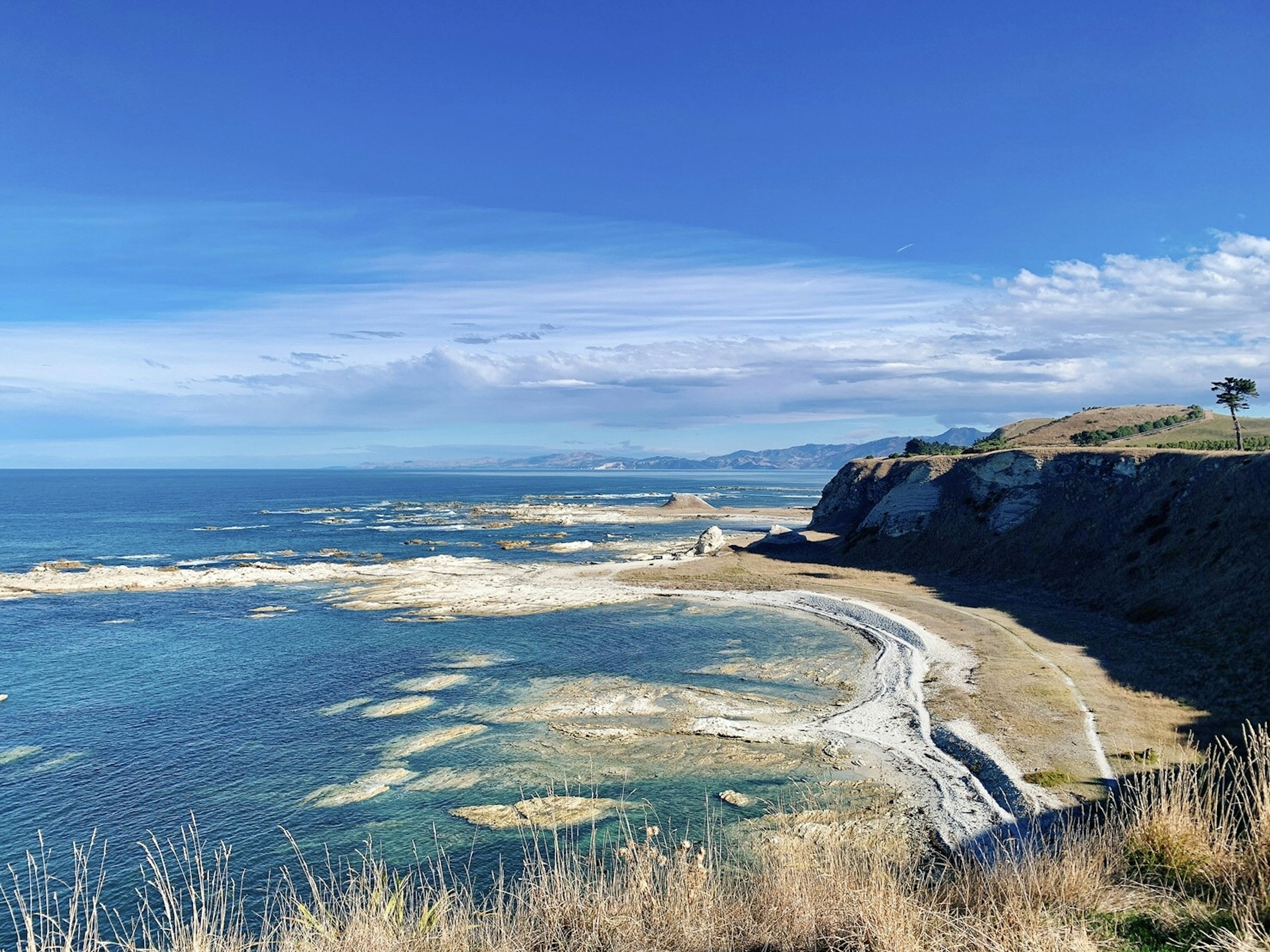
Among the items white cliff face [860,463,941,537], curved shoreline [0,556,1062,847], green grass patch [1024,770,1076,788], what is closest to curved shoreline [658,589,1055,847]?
curved shoreline [0,556,1062,847]

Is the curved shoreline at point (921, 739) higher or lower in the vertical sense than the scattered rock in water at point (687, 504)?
lower

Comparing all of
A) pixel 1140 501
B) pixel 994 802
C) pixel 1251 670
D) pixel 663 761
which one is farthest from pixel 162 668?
pixel 1140 501

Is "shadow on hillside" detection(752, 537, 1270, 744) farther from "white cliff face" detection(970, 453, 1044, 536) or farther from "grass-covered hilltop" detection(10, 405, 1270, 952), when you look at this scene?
"white cliff face" detection(970, 453, 1044, 536)

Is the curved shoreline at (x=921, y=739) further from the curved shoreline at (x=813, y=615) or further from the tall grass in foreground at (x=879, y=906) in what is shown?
the tall grass in foreground at (x=879, y=906)

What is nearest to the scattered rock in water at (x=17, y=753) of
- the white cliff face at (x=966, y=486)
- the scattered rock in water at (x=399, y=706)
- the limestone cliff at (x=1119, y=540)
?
the scattered rock in water at (x=399, y=706)

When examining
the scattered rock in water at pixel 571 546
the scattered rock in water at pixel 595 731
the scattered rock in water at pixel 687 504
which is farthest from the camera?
the scattered rock in water at pixel 687 504

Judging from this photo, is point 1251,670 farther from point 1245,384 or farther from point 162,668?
point 162,668

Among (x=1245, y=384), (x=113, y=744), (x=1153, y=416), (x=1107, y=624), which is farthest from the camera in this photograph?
(x=1153, y=416)
